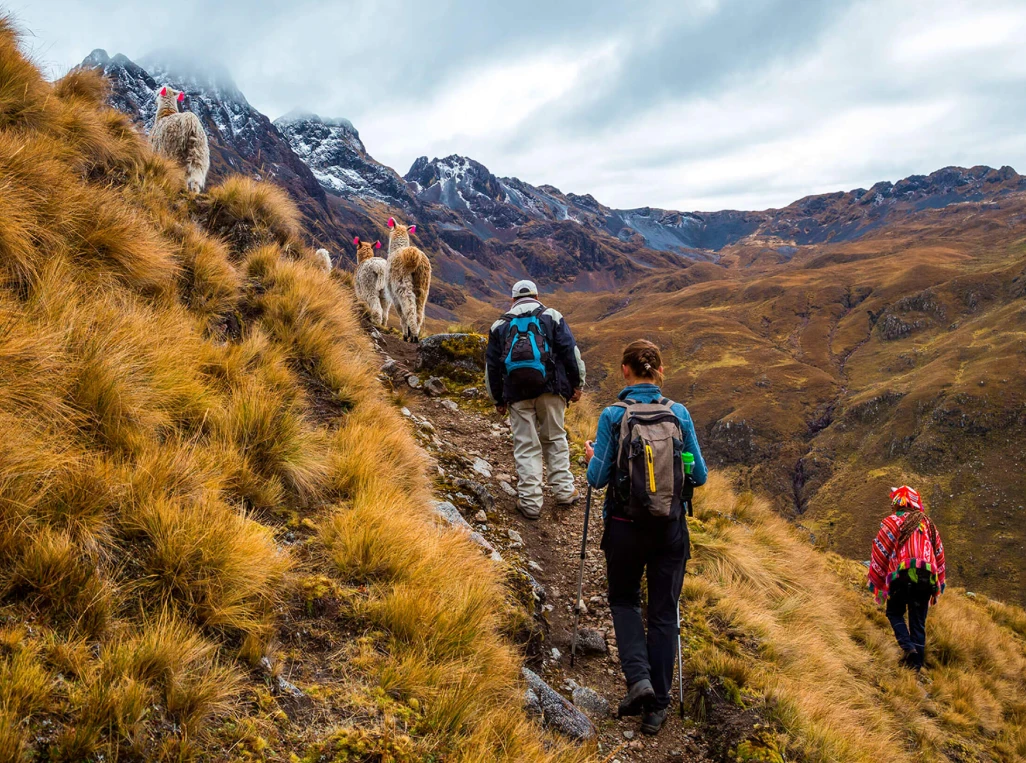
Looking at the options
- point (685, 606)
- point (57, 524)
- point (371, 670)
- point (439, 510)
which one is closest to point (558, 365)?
point (439, 510)

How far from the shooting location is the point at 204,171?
941cm

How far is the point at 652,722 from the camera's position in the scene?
3.69 m

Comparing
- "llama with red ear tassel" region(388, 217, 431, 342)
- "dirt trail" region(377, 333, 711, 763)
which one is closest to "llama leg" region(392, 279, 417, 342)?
"llama with red ear tassel" region(388, 217, 431, 342)

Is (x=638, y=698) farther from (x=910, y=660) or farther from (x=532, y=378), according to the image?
(x=910, y=660)

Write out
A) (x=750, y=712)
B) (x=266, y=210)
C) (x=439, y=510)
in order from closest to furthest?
(x=750, y=712) → (x=439, y=510) → (x=266, y=210)

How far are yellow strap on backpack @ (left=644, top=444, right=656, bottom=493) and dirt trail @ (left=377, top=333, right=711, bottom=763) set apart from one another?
1678 mm

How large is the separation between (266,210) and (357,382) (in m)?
4.93

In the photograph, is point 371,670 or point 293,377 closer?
point 371,670

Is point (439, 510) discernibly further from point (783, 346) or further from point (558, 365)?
point (783, 346)

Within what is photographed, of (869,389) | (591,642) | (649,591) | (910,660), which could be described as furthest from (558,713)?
(869,389)

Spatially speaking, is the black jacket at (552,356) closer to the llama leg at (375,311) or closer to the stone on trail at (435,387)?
the stone on trail at (435,387)

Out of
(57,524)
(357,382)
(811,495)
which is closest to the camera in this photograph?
(57,524)

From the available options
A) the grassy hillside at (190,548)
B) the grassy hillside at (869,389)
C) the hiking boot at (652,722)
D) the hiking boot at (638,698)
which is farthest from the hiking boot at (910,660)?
the grassy hillside at (869,389)

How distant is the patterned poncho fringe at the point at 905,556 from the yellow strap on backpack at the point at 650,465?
567cm
